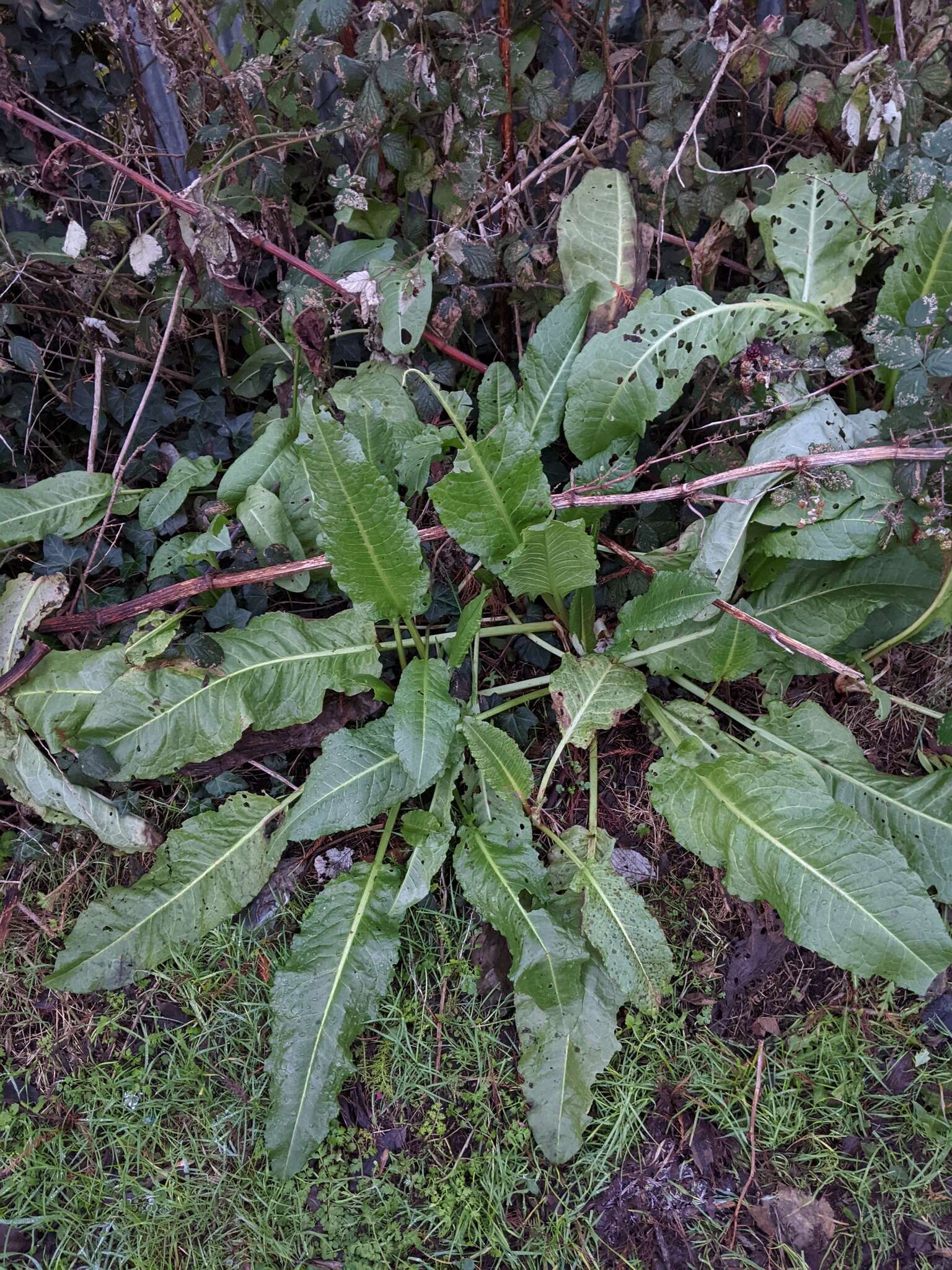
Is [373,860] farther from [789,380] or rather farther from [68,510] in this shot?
[789,380]

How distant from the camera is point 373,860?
82.3 inches

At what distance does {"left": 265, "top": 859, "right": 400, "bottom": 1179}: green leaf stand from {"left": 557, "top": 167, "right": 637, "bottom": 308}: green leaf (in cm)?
166

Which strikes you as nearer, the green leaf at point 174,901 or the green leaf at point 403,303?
the green leaf at point 174,901

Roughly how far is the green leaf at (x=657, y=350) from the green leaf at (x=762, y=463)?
257 mm

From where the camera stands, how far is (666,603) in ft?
6.23

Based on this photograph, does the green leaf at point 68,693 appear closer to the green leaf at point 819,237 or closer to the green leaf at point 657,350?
the green leaf at point 657,350

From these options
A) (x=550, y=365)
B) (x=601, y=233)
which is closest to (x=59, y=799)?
(x=550, y=365)

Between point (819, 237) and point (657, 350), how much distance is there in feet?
1.88

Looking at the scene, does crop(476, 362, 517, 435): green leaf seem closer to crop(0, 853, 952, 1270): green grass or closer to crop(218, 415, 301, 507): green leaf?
crop(218, 415, 301, 507): green leaf

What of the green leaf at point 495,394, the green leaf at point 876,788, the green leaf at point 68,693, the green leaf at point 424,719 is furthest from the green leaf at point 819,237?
the green leaf at point 68,693

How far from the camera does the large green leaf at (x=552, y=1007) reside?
1.80 m

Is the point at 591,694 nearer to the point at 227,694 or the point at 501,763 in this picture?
the point at 501,763

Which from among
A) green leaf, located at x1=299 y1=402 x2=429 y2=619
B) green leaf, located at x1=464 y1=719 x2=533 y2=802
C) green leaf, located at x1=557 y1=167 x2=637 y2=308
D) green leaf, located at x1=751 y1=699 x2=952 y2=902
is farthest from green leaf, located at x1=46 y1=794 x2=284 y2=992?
green leaf, located at x1=557 y1=167 x2=637 y2=308

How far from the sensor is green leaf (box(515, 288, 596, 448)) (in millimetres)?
2154
